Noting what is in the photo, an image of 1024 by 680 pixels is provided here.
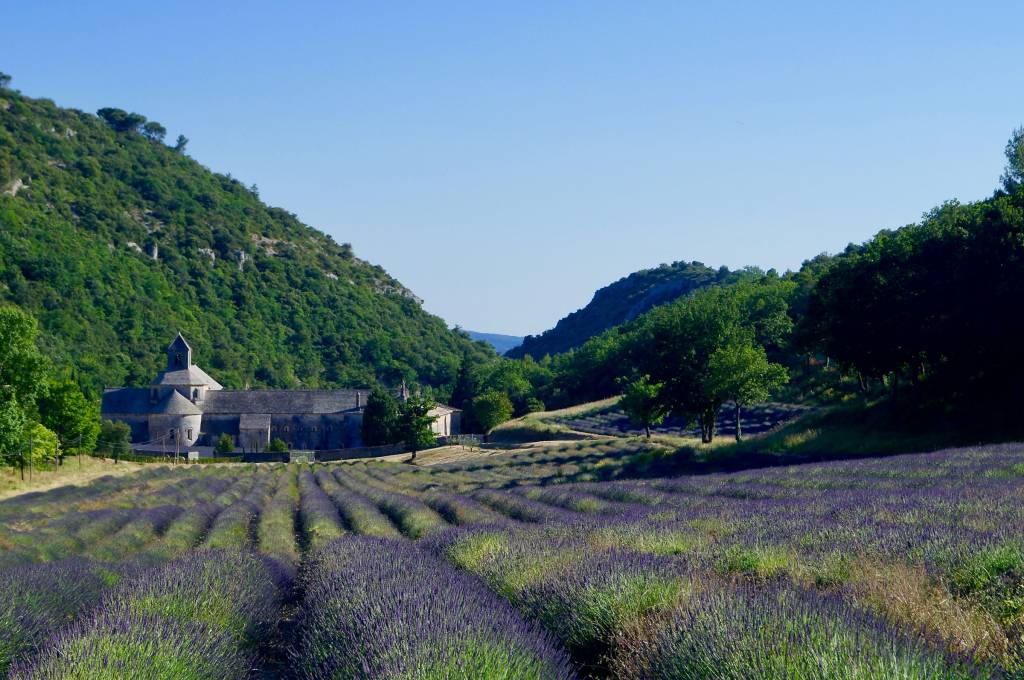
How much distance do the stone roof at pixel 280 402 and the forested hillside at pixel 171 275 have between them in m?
11.3

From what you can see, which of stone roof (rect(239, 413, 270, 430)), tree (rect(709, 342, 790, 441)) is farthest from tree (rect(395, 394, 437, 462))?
tree (rect(709, 342, 790, 441))

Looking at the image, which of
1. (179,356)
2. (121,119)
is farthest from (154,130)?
(179,356)

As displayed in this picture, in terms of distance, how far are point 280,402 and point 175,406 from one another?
959cm

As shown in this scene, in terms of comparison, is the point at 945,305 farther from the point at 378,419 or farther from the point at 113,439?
Answer: the point at 113,439

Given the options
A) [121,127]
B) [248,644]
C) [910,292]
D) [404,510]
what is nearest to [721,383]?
[910,292]

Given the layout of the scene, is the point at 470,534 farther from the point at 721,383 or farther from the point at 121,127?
the point at 121,127

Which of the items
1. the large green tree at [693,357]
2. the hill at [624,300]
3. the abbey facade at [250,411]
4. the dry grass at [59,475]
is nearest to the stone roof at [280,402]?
the abbey facade at [250,411]

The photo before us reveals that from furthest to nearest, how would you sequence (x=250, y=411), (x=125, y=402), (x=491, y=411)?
(x=250, y=411) → (x=125, y=402) → (x=491, y=411)

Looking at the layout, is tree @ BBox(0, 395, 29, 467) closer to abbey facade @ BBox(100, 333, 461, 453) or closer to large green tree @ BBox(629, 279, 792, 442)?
large green tree @ BBox(629, 279, 792, 442)

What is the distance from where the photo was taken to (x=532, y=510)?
13906 mm

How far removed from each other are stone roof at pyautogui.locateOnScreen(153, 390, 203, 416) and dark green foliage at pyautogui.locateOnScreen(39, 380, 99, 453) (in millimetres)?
26073

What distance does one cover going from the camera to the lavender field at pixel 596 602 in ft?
11.7

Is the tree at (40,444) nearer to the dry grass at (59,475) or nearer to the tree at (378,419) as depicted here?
the dry grass at (59,475)

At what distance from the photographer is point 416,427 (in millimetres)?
59500
